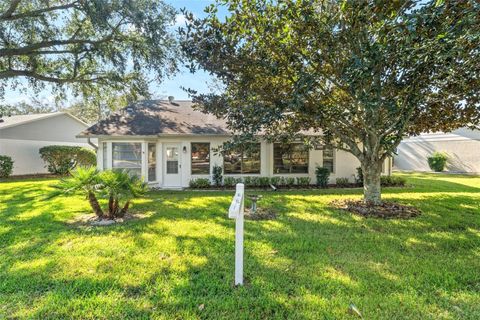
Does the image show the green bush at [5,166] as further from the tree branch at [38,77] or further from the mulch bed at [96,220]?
the mulch bed at [96,220]

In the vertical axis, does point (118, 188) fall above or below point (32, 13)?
below

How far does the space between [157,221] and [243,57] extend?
4.82 meters

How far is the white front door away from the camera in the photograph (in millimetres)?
12383

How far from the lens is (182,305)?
9.81 ft

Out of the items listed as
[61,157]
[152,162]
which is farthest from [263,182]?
[61,157]

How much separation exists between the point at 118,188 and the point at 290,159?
874cm

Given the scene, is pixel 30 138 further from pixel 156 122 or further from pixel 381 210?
pixel 381 210

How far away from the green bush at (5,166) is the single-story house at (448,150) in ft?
90.2

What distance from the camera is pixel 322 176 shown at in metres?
12.5

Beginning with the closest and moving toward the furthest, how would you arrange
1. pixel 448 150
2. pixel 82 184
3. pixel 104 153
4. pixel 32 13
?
pixel 82 184
pixel 32 13
pixel 104 153
pixel 448 150

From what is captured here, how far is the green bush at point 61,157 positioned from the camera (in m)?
18.1

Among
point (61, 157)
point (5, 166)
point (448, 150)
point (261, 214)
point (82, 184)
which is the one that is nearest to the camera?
point (82, 184)

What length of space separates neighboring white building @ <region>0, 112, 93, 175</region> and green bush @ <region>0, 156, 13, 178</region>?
1230 mm

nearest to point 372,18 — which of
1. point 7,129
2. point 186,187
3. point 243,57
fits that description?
point 243,57
